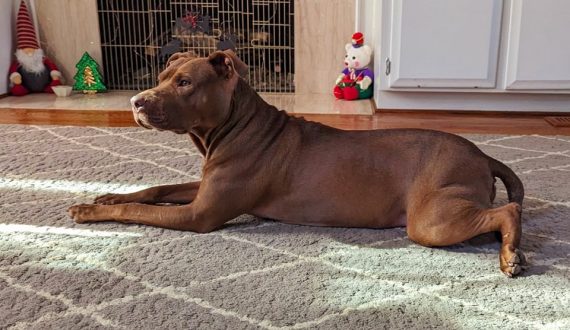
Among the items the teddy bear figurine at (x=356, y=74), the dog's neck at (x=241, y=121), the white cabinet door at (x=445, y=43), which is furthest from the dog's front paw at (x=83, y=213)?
the teddy bear figurine at (x=356, y=74)

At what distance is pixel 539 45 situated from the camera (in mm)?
3502

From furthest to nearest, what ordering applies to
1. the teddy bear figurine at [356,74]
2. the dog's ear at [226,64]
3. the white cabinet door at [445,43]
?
the teddy bear figurine at [356,74], the white cabinet door at [445,43], the dog's ear at [226,64]

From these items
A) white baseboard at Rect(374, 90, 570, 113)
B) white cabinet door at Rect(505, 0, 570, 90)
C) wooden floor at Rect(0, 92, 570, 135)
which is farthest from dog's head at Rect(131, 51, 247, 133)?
white cabinet door at Rect(505, 0, 570, 90)

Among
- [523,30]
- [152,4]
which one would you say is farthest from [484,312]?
[152,4]

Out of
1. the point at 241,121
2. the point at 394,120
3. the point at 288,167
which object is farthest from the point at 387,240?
the point at 394,120

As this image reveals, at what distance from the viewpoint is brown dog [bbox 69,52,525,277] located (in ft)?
5.98

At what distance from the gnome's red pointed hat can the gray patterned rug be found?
7.26 ft

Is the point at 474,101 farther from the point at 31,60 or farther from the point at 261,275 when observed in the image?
the point at 31,60

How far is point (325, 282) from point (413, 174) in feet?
1.47

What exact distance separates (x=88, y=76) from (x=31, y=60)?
0.37m

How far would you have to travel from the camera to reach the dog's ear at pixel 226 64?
73.5 inches

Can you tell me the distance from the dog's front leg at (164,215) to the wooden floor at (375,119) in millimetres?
1502

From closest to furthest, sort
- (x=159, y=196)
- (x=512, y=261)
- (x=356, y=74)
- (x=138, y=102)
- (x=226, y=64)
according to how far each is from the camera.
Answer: (x=512, y=261) → (x=138, y=102) → (x=226, y=64) → (x=159, y=196) → (x=356, y=74)

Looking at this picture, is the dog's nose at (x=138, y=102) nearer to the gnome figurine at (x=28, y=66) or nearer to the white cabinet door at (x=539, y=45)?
the white cabinet door at (x=539, y=45)
